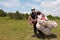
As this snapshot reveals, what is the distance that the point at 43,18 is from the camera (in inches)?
515

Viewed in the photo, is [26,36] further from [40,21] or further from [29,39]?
[40,21]

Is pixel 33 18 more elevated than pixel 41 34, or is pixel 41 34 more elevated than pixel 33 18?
pixel 33 18

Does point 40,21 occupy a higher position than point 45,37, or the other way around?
point 40,21

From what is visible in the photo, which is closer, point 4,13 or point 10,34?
point 10,34

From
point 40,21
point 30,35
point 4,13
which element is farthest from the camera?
point 4,13

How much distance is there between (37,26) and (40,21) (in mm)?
331

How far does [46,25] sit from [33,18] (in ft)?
2.93

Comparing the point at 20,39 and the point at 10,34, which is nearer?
the point at 20,39

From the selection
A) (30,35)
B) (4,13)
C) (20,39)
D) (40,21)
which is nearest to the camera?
(40,21)

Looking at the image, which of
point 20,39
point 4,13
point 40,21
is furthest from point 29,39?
point 4,13

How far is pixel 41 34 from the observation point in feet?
44.5

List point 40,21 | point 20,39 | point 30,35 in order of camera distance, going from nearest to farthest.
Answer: point 40,21 → point 20,39 → point 30,35

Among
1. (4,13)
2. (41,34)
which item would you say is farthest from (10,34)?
(4,13)

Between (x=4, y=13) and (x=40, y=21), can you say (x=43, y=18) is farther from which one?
(x=4, y=13)
